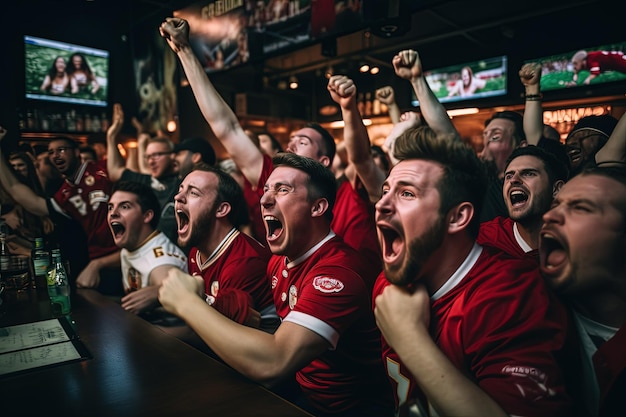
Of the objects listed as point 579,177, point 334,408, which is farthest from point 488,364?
point 334,408

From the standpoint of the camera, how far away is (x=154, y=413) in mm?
1113

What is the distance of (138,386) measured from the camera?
1.26m

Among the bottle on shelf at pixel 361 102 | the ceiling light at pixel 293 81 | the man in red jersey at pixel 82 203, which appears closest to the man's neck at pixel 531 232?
the man in red jersey at pixel 82 203

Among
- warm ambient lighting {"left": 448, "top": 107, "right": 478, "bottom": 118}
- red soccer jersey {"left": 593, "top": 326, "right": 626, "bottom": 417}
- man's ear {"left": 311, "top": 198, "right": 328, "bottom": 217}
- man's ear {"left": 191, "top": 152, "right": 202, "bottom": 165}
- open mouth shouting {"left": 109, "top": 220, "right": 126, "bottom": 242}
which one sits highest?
warm ambient lighting {"left": 448, "top": 107, "right": 478, "bottom": 118}

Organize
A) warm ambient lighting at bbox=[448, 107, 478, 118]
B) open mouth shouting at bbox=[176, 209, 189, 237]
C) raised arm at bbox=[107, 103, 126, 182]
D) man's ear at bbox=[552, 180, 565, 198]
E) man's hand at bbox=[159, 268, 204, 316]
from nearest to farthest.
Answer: man's hand at bbox=[159, 268, 204, 316] < man's ear at bbox=[552, 180, 565, 198] < open mouth shouting at bbox=[176, 209, 189, 237] < raised arm at bbox=[107, 103, 126, 182] < warm ambient lighting at bbox=[448, 107, 478, 118]

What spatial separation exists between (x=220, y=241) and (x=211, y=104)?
2.48ft

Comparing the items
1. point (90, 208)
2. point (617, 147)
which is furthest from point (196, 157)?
point (617, 147)

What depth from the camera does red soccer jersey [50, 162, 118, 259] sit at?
3314mm

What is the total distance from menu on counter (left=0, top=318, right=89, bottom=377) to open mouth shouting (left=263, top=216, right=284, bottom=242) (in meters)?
0.78

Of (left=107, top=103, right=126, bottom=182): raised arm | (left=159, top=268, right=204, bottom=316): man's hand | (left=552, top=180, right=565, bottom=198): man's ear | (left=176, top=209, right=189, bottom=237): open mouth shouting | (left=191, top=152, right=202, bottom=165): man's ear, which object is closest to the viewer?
(left=159, top=268, right=204, bottom=316): man's hand

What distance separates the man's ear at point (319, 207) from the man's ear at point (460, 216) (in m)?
0.66

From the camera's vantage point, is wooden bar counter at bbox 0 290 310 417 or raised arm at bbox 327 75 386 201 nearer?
wooden bar counter at bbox 0 290 310 417

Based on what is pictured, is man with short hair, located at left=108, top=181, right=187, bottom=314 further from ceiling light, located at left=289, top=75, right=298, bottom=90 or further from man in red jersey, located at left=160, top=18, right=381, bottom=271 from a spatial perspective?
ceiling light, located at left=289, top=75, right=298, bottom=90

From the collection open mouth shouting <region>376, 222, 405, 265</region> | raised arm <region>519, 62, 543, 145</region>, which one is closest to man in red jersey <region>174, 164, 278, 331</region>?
open mouth shouting <region>376, 222, 405, 265</region>
